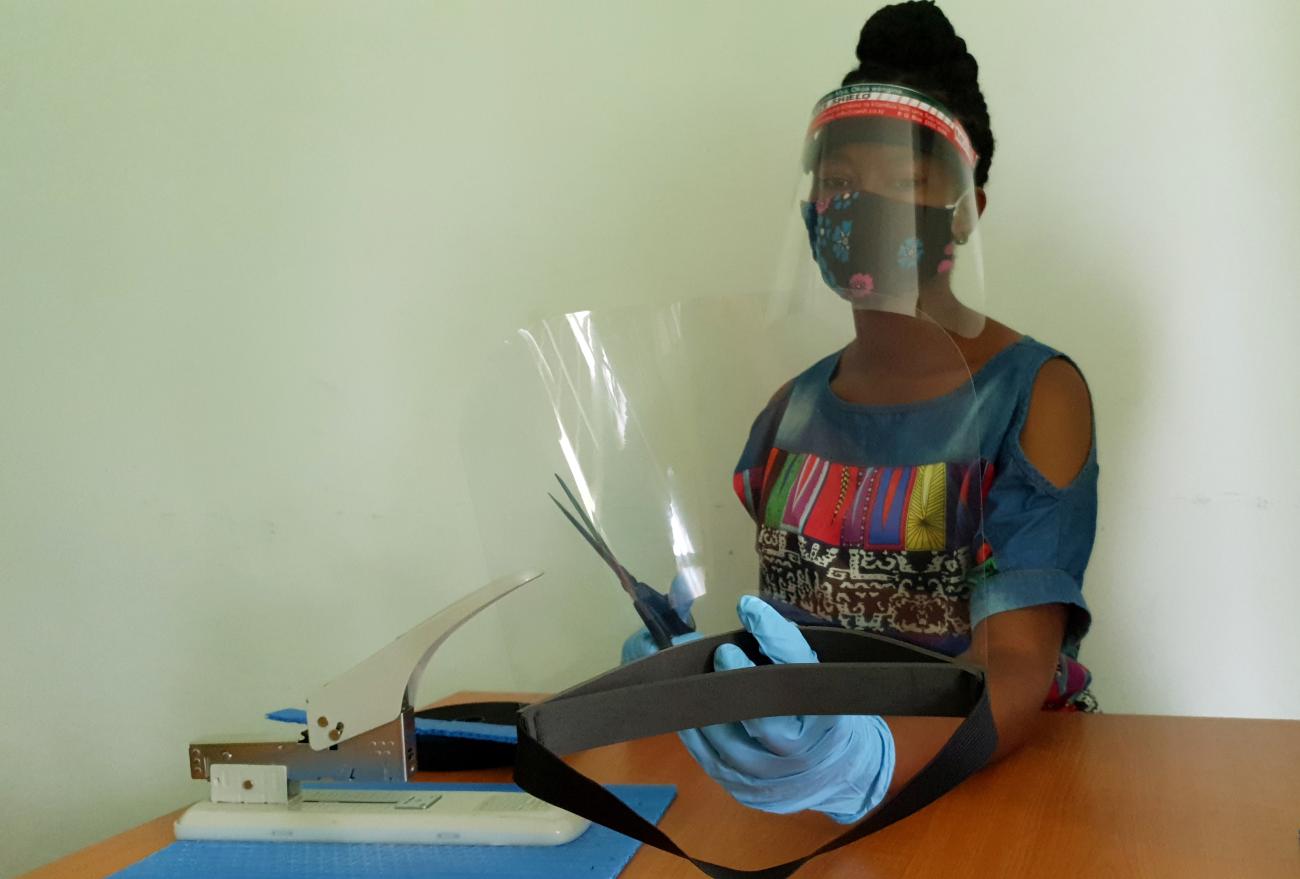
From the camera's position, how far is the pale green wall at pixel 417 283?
1.29 metres

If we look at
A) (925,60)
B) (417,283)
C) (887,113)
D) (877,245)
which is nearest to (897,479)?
(877,245)

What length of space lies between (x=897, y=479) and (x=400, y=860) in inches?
18.4

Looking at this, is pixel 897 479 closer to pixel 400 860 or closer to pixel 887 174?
pixel 887 174

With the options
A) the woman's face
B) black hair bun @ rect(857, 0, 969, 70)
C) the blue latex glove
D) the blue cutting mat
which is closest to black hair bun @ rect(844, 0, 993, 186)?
black hair bun @ rect(857, 0, 969, 70)

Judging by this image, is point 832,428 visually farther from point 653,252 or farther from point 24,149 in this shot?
point 24,149

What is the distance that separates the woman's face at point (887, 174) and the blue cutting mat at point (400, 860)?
501 mm

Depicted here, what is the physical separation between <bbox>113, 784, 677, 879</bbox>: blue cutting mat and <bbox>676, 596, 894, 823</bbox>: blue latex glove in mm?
147

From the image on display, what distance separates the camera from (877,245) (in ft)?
2.60

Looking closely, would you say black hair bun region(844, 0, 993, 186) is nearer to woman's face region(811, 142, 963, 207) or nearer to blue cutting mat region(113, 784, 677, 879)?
woman's face region(811, 142, 963, 207)

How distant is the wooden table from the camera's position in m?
0.76

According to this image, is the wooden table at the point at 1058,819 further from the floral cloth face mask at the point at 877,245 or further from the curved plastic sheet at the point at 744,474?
the floral cloth face mask at the point at 877,245

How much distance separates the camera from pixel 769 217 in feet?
4.73

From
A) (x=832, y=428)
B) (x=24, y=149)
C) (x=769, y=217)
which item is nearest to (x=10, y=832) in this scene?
(x=24, y=149)

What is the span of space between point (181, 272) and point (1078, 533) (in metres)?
1.30
